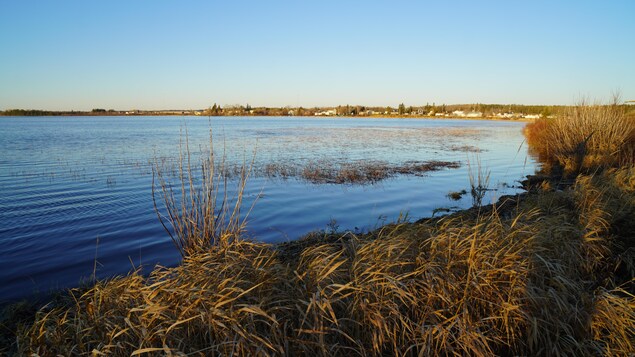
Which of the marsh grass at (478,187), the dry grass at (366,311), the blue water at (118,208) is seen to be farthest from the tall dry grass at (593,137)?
the dry grass at (366,311)

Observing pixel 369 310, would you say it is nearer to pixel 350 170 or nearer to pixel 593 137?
pixel 350 170

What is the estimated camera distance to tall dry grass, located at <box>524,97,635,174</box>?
16938mm

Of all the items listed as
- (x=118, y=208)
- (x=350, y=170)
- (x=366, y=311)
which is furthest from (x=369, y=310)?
(x=350, y=170)

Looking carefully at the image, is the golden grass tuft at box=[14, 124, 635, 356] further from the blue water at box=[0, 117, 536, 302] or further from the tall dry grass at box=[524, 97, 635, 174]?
the tall dry grass at box=[524, 97, 635, 174]

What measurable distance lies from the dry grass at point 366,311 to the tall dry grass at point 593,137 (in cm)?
1505

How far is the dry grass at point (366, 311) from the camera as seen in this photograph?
11.0 ft

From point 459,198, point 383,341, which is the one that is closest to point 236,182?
point 459,198

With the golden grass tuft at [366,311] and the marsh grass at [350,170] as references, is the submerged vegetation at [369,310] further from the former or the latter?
the marsh grass at [350,170]

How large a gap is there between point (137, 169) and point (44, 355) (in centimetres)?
1830

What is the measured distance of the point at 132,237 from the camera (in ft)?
31.7

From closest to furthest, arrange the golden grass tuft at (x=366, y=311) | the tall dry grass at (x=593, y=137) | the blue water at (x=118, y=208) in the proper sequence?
the golden grass tuft at (x=366, y=311), the blue water at (x=118, y=208), the tall dry grass at (x=593, y=137)

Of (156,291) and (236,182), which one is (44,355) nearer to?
(156,291)

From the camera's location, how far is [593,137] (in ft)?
60.3

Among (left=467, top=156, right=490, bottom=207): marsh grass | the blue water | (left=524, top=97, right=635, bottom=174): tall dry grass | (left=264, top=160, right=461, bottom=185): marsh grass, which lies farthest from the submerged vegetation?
(left=524, top=97, right=635, bottom=174): tall dry grass
